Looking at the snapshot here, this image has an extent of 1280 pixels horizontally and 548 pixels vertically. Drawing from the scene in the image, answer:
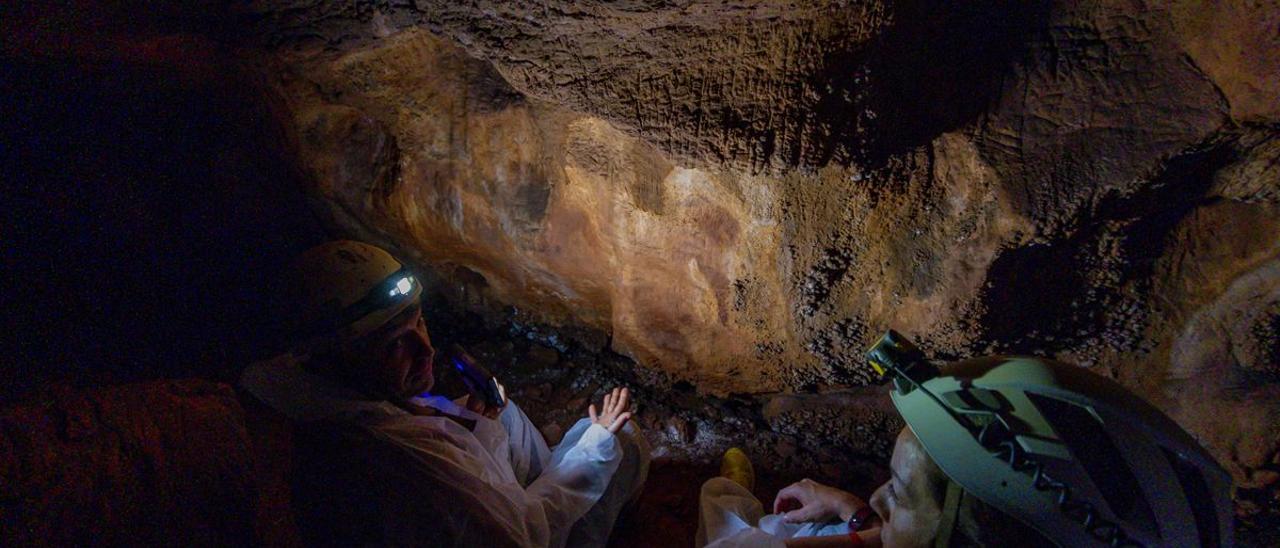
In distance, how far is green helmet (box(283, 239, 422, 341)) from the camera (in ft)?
6.54

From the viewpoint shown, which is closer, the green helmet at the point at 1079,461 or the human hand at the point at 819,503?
the green helmet at the point at 1079,461

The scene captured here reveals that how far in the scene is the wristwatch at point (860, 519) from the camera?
2.19 meters

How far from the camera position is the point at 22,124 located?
9.04 feet

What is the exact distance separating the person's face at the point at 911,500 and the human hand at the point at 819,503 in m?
0.72

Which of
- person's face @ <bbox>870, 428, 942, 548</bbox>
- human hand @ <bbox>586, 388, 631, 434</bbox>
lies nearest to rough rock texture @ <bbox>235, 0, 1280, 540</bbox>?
human hand @ <bbox>586, 388, 631, 434</bbox>

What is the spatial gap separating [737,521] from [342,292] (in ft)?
6.44

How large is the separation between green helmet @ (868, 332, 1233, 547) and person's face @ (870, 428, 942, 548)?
0.14 metres

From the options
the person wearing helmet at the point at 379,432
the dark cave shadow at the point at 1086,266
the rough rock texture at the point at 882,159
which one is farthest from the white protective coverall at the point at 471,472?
the dark cave shadow at the point at 1086,266

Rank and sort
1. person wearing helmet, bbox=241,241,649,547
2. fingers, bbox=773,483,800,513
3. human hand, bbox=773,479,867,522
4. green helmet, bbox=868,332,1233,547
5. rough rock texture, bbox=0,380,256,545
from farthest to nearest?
fingers, bbox=773,483,800,513 → human hand, bbox=773,479,867,522 → person wearing helmet, bbox=241,241,649,547 → rough rock texture, bbox=0,380,256,545 → green helmet, bbox=868,332,1233,547

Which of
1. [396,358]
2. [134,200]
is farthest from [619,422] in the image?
[134,200]

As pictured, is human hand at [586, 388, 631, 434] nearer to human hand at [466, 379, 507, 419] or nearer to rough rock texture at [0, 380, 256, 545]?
human hand at [466, 379, 507, 419]

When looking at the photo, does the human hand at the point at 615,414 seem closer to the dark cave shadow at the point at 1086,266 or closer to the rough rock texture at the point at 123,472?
the rough rock texture at the point at 123,472

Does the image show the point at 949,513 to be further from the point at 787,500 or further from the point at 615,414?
the point at 615,414

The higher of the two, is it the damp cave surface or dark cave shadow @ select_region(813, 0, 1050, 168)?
dark cave shadow @ select_region(813, 0, 1050, 168)
